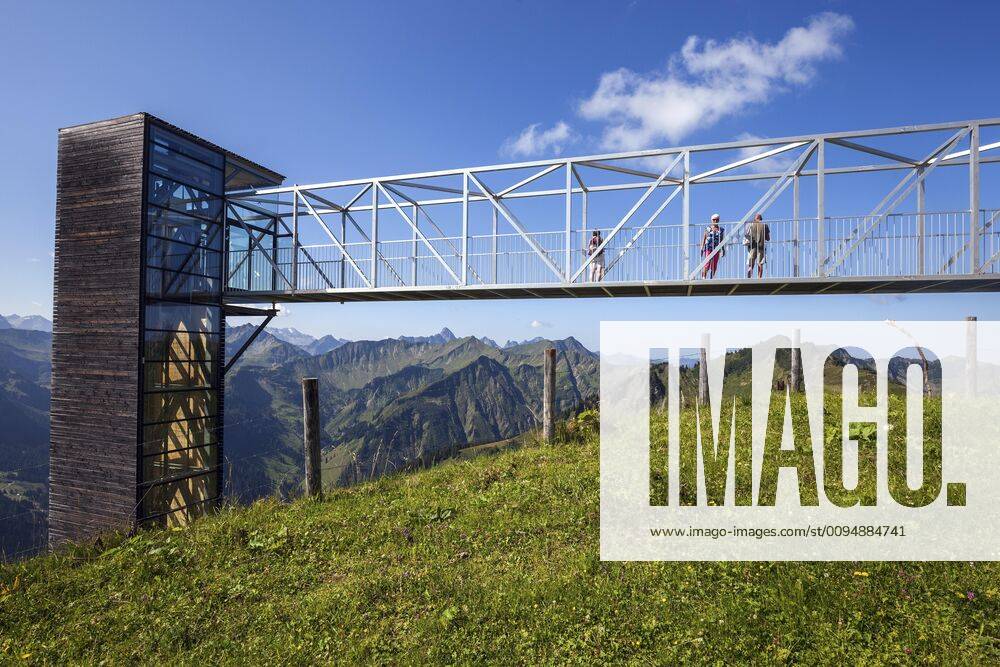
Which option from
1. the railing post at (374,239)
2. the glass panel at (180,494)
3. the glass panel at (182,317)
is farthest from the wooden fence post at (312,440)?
the glass panel at (182,317)

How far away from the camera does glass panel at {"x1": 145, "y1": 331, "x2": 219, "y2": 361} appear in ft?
52.0

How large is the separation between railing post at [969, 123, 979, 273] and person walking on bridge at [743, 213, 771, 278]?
4286 millimetres

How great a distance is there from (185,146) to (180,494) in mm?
11393

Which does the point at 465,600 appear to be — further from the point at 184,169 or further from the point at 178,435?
the point at 184,169

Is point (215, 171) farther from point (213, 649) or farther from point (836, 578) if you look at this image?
point (836, 578)

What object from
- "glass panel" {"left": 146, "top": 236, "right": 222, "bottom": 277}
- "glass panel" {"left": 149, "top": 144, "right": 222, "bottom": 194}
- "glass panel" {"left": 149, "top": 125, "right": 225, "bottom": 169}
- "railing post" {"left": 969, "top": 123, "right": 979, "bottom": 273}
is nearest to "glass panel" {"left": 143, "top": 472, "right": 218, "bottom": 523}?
"glass panel" {"left": 146, "top": 236, "right": 222, "bottom": 277}

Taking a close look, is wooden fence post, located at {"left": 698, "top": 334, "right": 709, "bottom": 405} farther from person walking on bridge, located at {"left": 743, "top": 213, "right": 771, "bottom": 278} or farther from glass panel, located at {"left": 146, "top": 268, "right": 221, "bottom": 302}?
glass panel, located at {"left": 146, "top": 268, "right": 221, "bottom": 302}

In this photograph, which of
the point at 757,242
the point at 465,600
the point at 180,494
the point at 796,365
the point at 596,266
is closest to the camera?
the point at 465,600

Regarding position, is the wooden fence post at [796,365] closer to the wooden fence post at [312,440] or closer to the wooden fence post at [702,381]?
the wooden fence post at [702,381]

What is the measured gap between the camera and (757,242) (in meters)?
13.6

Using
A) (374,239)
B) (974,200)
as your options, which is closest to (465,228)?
(374,239)

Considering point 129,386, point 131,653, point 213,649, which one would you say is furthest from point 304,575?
point 129,386

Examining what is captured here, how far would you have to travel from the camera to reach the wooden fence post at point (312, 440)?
10.2 metres

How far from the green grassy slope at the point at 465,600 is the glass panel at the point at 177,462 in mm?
7457
